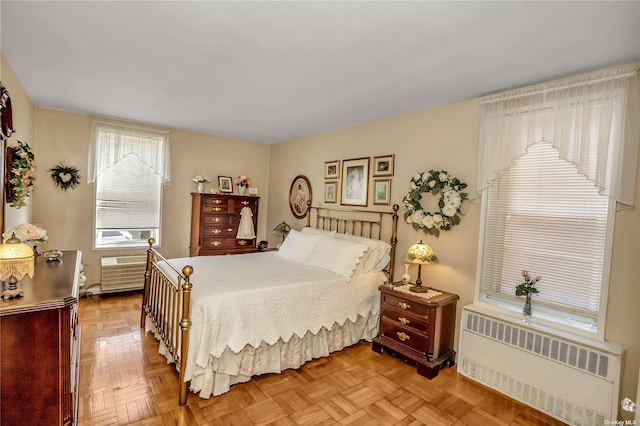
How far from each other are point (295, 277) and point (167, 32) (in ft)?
7.30

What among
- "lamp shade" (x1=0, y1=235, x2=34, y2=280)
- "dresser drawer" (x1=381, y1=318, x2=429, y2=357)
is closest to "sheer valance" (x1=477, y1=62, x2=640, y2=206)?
"dresser drawer" (x1=381, y1=318, x2=429, y2=357)

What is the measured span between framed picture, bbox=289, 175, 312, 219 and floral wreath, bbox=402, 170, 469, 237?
1.89 m

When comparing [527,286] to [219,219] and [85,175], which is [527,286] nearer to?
[219,219]

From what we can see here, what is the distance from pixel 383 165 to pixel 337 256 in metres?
1.26

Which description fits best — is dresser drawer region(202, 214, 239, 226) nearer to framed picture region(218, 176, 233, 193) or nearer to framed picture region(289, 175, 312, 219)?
framed picture region(218, 176, 233, 193)

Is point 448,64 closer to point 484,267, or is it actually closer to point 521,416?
point 484,267

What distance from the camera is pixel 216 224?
16.5ft

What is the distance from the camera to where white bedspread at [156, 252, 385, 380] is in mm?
2381

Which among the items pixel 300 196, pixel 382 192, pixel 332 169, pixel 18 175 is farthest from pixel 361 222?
pixel 18 175

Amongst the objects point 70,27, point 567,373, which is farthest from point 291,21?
point 567,373

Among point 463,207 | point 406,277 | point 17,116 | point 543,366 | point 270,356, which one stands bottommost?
point 270,356

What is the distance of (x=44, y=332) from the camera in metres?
1.51

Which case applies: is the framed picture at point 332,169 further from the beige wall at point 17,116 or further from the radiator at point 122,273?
the beige wall at point 17,116

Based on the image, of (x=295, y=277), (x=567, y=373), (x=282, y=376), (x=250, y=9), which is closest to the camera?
(x=250, y=9)
